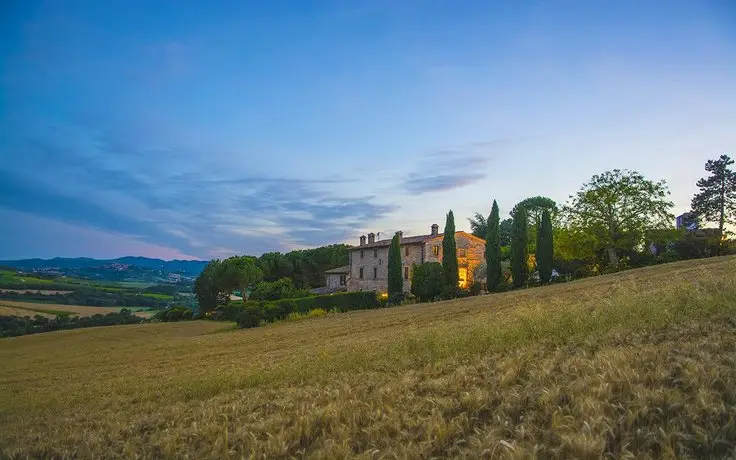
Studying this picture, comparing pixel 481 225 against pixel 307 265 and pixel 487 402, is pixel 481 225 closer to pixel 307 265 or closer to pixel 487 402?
pixel 307 265

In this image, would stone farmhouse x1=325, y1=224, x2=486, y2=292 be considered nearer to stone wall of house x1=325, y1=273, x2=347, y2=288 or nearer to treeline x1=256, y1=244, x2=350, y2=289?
stone wall of house x1=325, y1=273, x2=347, y2=288

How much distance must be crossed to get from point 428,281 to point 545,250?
13923mm

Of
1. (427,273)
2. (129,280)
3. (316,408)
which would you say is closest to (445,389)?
A: (316,408)

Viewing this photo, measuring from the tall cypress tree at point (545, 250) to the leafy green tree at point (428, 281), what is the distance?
1128 cm

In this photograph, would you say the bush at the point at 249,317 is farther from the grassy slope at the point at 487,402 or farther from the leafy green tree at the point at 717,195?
the leafy green tree at the point at 717,195

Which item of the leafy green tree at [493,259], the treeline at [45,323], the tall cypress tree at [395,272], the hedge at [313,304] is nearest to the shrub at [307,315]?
the hedge at [313,304]

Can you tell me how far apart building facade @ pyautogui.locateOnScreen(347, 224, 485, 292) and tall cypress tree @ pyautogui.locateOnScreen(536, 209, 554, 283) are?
1132 centimetres

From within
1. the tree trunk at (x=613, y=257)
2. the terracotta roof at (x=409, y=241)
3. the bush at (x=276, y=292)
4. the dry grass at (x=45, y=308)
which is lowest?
the dry grass at (x=45, y=308)

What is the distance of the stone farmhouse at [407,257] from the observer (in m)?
61.3

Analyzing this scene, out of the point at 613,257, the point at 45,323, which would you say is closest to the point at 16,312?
the point at 45,323

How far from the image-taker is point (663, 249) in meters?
56.5

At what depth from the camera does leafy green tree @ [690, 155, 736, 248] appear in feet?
196

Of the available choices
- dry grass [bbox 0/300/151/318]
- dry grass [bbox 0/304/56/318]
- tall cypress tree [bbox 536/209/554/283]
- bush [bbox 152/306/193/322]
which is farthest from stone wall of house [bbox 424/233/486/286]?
dry grass [bbox 0/304/56/318]

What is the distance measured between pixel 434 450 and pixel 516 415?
103 cm
